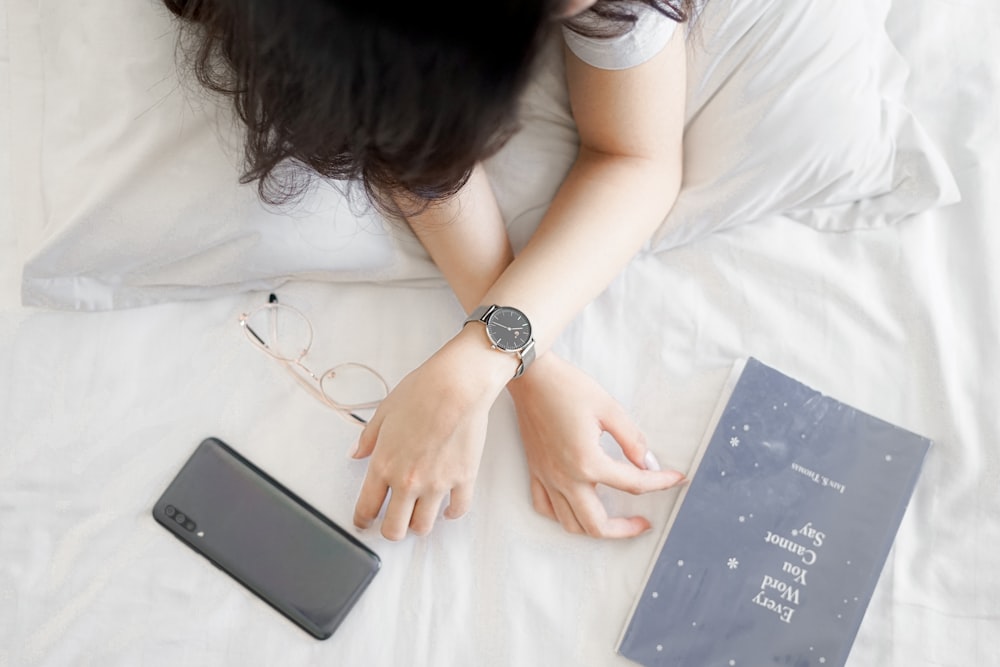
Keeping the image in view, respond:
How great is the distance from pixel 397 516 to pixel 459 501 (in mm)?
63

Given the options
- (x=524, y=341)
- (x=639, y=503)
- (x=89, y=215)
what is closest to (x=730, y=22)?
(x=524, y=341)

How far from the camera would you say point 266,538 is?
2.72ft

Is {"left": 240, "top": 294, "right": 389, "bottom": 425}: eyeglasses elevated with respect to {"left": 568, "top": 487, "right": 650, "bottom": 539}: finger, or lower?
lower

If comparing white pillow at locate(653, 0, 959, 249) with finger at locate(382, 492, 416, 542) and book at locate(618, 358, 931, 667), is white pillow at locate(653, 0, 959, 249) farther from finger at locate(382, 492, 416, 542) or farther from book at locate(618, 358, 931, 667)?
finger at locate(382, 492, 416, 542)

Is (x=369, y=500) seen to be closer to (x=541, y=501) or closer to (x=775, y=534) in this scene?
(x=541, y=501)

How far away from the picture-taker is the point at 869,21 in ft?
2.97

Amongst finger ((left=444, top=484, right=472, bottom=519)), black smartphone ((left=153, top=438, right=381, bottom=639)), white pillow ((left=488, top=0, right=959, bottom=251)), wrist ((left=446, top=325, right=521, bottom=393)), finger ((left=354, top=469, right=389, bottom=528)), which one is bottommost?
black smartphone ((left=153, top=438, right=381, bottom=639))

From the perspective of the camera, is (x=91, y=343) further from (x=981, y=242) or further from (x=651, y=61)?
(x=981, y=242)

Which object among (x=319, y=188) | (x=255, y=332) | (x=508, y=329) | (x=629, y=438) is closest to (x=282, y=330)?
(x=255, y=332)

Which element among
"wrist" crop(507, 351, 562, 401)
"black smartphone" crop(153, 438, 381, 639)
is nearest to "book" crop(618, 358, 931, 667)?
"wrist" crop(507, 351, 562, 401)

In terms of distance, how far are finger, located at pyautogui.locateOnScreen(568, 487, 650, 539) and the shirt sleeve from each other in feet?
→ 1.34

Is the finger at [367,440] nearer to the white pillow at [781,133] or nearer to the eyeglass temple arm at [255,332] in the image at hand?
the eyeglass temple arm at [255,332]

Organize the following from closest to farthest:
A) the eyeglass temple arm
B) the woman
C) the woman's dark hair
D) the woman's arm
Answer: the woman's dark hair
the woman
the woman's arm
the eyeglass temple arm

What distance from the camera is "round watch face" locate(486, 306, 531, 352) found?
789 mm
